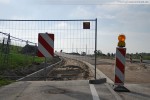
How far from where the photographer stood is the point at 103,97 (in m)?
9.48

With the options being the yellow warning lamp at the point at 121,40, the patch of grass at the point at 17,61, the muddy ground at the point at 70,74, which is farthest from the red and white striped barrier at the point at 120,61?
the patch of grass at the point at 17,61

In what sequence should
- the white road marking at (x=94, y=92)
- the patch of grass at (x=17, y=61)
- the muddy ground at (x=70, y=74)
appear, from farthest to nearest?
the patch of grass at (x=17, y=61), the muddy ground at (x=70, y=74), the white road marking at (x=94, y=92)

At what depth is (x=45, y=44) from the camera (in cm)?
Result: 1308

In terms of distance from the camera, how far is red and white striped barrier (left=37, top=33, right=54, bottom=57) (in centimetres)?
1303

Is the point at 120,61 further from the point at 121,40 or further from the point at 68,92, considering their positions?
the point at 68,92

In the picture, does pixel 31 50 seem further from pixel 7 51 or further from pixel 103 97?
pixel 103 97

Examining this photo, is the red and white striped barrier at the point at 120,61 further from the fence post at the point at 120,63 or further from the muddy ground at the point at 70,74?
the muddy ground at the point at 70,74

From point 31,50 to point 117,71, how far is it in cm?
1760

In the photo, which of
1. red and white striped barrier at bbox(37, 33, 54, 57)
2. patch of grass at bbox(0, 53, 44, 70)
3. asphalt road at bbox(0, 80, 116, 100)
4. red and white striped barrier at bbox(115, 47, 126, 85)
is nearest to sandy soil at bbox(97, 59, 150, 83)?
red and white striped barrier at bbox(115, 47, 126, 85)

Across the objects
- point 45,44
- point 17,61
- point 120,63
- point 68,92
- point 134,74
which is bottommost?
point 68,92

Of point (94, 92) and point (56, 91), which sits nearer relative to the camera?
point (94, 92)

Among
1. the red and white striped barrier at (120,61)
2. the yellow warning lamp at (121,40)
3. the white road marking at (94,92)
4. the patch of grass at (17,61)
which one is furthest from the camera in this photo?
the patch of grass at (17,61)

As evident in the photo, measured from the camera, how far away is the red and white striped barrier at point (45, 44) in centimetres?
1303

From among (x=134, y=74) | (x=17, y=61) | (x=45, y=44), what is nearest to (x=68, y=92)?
(x=45, y=44)
